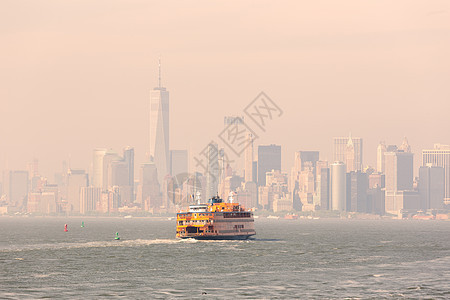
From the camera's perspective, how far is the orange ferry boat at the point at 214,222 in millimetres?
169250

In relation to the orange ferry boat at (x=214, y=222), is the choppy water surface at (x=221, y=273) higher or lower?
lower

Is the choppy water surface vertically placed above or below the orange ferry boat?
below

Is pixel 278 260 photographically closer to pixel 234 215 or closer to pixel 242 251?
pixel 242 251

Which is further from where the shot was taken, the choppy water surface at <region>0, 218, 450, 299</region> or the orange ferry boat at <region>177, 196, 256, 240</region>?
the orange ferry boat at <region>177, 196, 256, 240</region>

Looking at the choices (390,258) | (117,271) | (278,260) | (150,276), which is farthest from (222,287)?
(390,258)

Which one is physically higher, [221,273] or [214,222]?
[214,222]

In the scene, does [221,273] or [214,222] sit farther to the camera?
[214,222]

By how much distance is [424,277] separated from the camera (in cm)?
10525

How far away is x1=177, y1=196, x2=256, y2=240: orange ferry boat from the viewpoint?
16925 cm

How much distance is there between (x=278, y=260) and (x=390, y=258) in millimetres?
21374

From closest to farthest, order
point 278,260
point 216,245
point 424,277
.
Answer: point 424,277, point 278,260, point 216,245

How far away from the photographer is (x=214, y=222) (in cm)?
16912

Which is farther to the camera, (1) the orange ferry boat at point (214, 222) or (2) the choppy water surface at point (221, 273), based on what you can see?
(1) the orange ferry boat at point (214, 222)

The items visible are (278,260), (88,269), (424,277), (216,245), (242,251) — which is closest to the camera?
(424,277)
